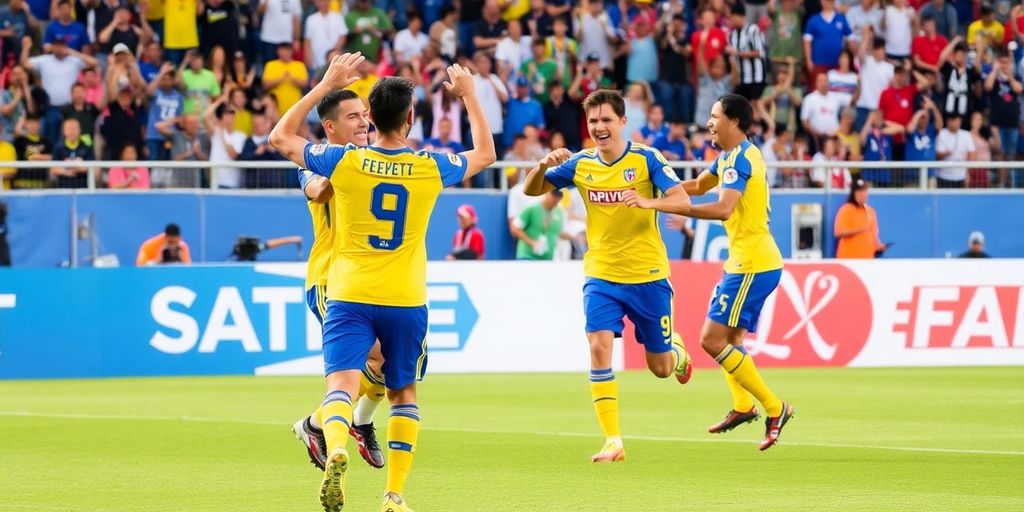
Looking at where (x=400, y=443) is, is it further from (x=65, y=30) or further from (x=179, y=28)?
(x=179, y=28)

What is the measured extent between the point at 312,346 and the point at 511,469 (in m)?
9.82

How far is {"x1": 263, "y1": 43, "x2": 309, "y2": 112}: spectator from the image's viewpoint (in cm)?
2450

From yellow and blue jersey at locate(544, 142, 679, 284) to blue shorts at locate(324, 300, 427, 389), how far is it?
10.9ft

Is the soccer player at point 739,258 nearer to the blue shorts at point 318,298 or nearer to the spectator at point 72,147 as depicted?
the blue shorts at point 318,298

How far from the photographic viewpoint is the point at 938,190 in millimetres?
24516

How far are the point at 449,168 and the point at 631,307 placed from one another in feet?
11.6

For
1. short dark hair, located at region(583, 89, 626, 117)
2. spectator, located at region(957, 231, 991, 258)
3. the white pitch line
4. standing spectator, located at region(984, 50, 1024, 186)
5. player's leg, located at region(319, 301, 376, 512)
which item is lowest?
the white pitch line

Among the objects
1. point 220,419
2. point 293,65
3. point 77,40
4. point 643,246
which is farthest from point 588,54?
point 643,246

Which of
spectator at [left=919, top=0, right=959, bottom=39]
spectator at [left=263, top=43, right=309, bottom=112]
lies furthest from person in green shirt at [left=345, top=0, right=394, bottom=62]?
spectator at [left=919, top=0, right=959, bottom=39]

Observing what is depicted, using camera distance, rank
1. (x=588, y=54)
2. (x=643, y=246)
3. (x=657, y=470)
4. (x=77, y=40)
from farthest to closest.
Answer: (x=588, y=54), (x=77, y=40), (x=643, y=246), (x=657, y=470)

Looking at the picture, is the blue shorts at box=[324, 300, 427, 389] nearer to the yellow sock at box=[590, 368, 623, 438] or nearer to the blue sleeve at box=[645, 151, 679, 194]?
the yellow sock at box=[590, 368, 623, 438]

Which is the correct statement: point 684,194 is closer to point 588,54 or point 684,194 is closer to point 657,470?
point 657,470

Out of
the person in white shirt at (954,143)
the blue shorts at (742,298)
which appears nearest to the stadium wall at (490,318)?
the person in white shirt at (954,143)

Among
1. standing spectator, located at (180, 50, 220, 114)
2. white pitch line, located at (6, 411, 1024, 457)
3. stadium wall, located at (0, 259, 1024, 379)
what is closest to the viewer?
white pitch line, located at (6, 411, 1024, 457)
